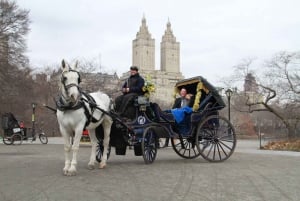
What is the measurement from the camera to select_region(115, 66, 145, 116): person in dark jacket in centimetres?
1189

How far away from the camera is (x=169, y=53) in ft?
576

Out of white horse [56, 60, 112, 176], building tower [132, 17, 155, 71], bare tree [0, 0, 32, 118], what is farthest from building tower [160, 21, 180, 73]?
white horse [56, 60, 112, 176]

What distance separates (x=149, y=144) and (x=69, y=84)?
353cm

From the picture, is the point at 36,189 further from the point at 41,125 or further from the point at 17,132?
the point at 41,125

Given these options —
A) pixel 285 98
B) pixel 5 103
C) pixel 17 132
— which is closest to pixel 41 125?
pixel 5 103

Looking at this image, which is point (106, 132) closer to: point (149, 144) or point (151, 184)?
point (149, 144)

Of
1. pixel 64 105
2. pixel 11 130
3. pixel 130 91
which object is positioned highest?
pixel 130 91

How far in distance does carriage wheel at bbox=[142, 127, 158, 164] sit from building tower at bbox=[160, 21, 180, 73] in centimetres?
15624

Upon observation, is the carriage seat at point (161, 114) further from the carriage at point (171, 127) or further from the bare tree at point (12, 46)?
the bare tree at point (12, 46)

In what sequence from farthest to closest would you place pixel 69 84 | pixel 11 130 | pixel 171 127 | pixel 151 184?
pixel 11 130
pixel 171 127
pixel 69 84
pixel 151 184

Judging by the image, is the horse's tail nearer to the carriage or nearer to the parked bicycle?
the carriage

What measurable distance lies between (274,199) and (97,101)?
558 cm

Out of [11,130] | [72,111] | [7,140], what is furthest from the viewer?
[11,130]

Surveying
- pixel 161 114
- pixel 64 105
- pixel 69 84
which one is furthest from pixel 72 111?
pixel 161 114
